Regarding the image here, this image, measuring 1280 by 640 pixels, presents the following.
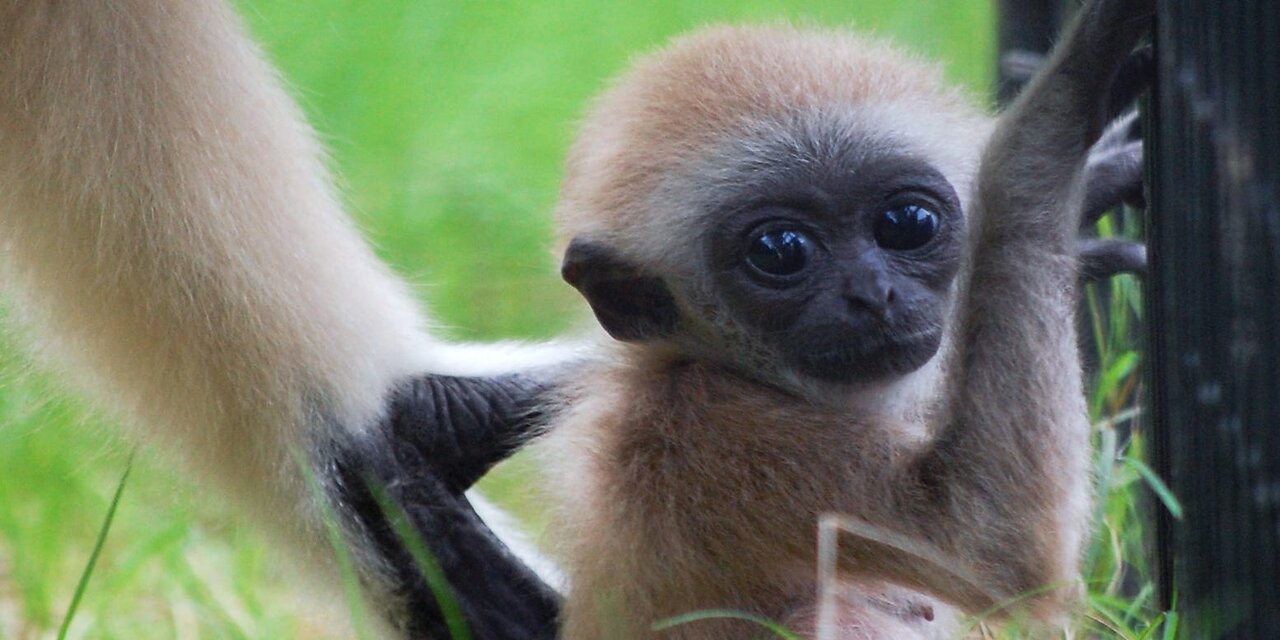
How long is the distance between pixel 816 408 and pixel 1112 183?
91cm

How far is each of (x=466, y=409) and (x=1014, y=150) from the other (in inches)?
61.7

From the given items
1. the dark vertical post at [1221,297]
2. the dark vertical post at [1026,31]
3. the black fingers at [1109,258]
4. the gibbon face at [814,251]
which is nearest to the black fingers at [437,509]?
the gibbon face at [814,251]

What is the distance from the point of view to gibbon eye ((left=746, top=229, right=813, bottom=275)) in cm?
350

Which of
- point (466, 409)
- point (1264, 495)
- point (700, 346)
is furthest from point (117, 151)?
point (1264, 495)

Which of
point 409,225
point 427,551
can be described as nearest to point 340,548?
point 427,551

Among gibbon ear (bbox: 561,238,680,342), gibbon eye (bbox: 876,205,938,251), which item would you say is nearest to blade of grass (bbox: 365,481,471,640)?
gibbon ear (bbox: 561,238,680,342)

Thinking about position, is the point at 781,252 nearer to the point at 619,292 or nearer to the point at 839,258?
the point at 839,258

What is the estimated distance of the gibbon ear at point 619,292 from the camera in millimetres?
3740

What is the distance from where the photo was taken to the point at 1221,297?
2.60 meters

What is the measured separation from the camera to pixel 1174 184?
9.04ft

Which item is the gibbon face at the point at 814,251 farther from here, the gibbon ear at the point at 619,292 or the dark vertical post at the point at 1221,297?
the dark vertical post at the point at 1221,297

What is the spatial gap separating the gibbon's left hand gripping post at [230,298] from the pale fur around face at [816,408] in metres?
0.35

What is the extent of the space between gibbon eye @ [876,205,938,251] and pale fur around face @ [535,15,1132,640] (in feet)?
0.53

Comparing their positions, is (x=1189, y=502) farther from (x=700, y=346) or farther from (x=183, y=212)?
(x=183, y=212)
